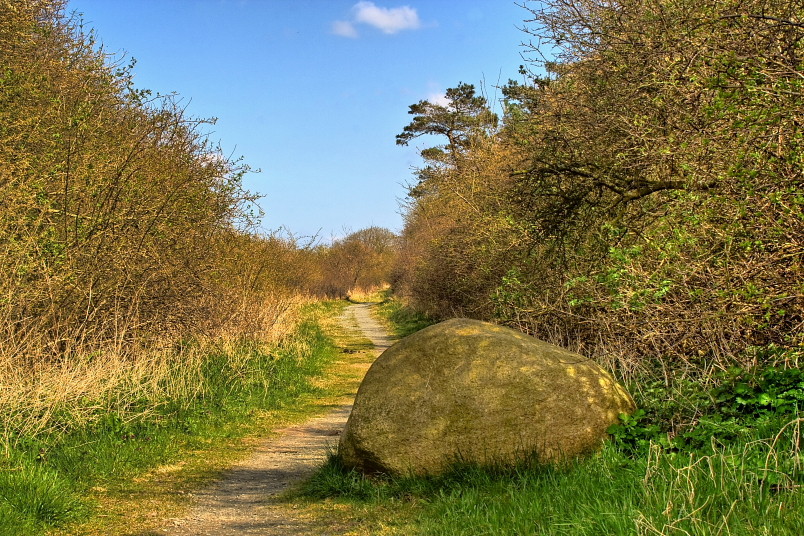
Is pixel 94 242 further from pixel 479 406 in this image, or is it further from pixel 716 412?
pixel 716 412

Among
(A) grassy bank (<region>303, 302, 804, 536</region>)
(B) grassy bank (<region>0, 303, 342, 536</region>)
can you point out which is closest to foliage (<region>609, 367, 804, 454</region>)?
(A) grassy bank (<region>303, 302, 804, 536</region>)

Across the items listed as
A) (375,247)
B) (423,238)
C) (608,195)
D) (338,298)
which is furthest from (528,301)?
(375,247)

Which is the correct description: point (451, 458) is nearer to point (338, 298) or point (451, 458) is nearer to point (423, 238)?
point (423, 238)

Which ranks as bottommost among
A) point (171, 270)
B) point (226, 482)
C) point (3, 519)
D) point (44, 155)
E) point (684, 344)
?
point (226, 482)

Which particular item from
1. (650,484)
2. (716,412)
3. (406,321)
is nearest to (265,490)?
(650,484)

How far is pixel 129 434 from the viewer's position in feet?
26.0

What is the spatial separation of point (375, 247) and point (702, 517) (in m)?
61.3

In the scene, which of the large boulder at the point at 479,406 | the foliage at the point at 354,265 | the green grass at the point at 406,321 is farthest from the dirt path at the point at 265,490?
the foliage at the point at 354,265

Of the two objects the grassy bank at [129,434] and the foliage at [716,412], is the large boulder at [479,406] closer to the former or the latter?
the foliage at [716,412]

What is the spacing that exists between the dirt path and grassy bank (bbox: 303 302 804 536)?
44 cm

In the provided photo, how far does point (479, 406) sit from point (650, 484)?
1.71m

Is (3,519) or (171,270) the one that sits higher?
(171,270)

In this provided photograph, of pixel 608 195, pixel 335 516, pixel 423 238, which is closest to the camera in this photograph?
pixel 335 516

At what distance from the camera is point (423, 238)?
26250 millimetres
